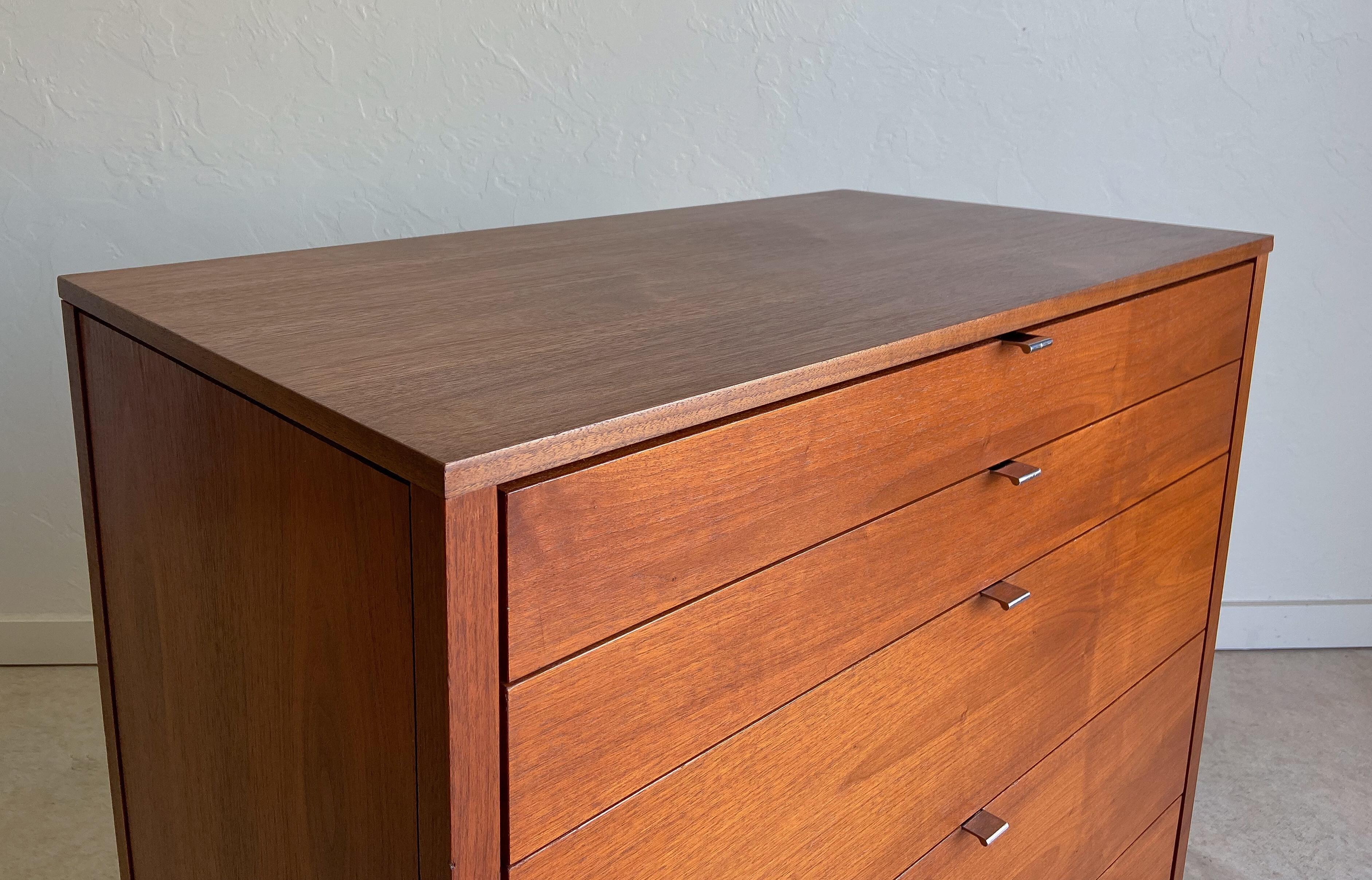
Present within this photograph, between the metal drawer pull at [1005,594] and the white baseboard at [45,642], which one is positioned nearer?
the metal drawer pull at [1005,594]

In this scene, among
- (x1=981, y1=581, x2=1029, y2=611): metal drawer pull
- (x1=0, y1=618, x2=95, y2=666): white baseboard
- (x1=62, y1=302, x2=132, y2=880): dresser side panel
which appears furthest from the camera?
(x1=0, y1=618, x2=95, y2=666): white baseboard

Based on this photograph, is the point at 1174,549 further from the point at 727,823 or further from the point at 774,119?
the point at 774,119

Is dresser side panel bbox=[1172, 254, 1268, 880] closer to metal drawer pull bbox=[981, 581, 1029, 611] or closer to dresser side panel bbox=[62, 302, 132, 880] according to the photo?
metal drawer pull bbox=[981, 581, 1029, 611]

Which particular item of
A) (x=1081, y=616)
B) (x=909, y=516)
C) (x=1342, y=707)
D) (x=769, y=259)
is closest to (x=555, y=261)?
(x=769, y=259)

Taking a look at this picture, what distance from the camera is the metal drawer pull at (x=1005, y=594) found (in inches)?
43.9

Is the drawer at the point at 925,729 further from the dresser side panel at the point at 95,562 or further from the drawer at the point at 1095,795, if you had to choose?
the dresser side panel at the point at 95,562

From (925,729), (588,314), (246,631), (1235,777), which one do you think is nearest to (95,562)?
(246,631)

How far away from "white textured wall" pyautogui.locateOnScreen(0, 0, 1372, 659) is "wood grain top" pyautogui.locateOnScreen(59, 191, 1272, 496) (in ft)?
2.50

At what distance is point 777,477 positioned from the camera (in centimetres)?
82

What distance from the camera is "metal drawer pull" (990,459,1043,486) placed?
1.08 meters

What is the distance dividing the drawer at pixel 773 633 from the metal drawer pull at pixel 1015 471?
0.04ft

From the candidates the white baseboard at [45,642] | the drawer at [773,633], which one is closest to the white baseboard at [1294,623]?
the drawer at [773,633]

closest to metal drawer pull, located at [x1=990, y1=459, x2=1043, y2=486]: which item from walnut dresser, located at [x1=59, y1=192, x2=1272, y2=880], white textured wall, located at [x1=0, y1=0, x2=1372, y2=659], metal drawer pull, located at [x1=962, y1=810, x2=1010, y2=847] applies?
walnut dresser, located at [x1=59, y1=192, x2=1272, y2=880]

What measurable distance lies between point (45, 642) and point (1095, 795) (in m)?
1.98
